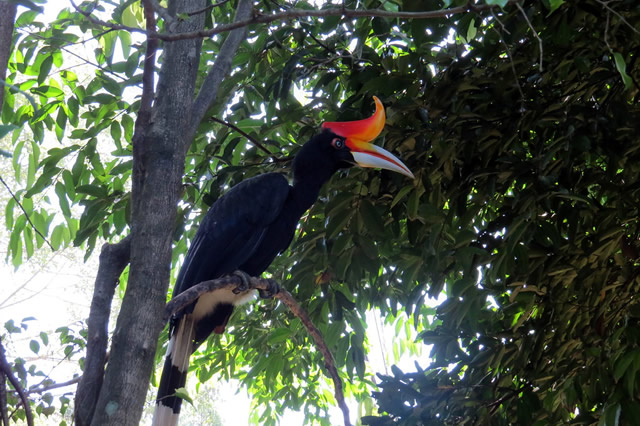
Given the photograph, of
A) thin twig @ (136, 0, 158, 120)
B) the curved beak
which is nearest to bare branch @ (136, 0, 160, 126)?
thin twig @ (136, 0, 158, 120)

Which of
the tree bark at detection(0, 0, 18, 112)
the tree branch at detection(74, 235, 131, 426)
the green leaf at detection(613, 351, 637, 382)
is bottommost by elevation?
the green leaf at detection(613, 351, 637, 382)

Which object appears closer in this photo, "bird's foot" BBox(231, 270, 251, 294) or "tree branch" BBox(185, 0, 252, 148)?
"tree branch" BBox(185, 0, 252, 148)

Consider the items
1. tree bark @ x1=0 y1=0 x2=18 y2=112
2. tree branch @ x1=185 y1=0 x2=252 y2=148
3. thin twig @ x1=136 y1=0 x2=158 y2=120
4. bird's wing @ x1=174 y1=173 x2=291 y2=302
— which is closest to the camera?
tree bark @ x1=0 y1=0 x2=18 y2=112

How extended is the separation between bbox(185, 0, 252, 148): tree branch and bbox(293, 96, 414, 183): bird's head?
1.79 feet

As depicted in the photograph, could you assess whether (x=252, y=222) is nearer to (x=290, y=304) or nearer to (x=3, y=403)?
(x=290, y=304)

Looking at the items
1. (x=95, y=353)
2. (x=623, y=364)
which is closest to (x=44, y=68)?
(x=95, y=353)

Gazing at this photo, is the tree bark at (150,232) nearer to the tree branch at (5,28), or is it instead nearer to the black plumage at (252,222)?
the tree branch at (5,28)

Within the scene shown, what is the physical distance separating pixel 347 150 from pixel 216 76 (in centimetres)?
73

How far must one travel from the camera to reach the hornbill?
2.96m

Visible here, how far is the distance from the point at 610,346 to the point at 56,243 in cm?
252

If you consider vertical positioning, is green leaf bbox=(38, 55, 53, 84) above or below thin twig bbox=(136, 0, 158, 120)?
above

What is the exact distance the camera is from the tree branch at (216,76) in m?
2.31

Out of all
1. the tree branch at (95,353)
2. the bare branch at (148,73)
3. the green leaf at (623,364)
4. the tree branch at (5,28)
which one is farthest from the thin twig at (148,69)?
the green leaf at (623,364)

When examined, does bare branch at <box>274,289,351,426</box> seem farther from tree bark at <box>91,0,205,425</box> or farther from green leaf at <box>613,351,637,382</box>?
green leaf at <box>613,351,637,382</box>
